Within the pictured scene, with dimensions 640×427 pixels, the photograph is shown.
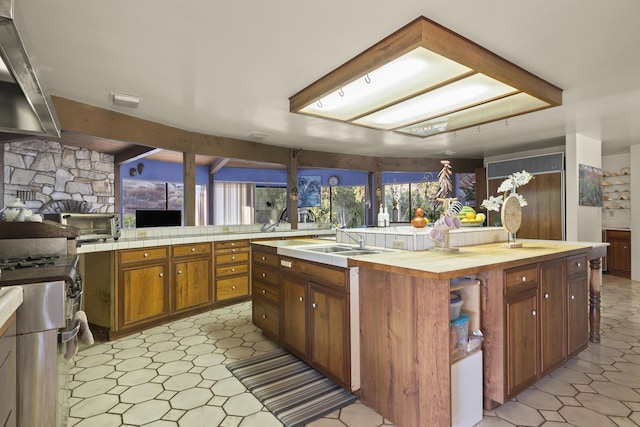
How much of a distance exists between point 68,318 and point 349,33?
218cm

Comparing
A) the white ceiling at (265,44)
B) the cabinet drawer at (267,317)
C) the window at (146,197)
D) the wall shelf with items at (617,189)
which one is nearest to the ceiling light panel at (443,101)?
the white ceiling at (265,44)

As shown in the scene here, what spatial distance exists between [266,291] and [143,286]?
1410mm

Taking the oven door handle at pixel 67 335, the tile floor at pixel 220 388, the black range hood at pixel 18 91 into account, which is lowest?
the tile floor at pixel 220 388

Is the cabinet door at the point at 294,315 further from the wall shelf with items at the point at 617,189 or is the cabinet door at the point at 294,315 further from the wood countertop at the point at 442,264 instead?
the wall shelf with items at the point at 617,189

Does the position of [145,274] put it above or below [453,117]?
below

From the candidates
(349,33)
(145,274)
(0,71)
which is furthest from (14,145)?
(349,33)

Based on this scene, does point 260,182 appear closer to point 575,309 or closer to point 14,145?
point 14,145

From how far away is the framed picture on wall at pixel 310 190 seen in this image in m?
9.40

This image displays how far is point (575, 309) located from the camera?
2512mm

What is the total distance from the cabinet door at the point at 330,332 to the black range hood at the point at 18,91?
6.25ft

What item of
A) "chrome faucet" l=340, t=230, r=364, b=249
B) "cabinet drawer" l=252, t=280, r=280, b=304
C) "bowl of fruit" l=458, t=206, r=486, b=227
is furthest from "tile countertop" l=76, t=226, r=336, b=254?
"bowl of fruit" l=458, t=206, r=486, b=227

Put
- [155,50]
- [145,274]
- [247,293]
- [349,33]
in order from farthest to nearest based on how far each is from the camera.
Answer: [247,293] < [145,274] < [155,50] < [349,33]

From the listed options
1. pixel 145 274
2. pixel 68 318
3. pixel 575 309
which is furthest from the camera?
pixel 145 274

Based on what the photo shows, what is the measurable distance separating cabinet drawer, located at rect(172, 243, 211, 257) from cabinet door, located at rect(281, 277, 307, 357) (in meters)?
1.66
